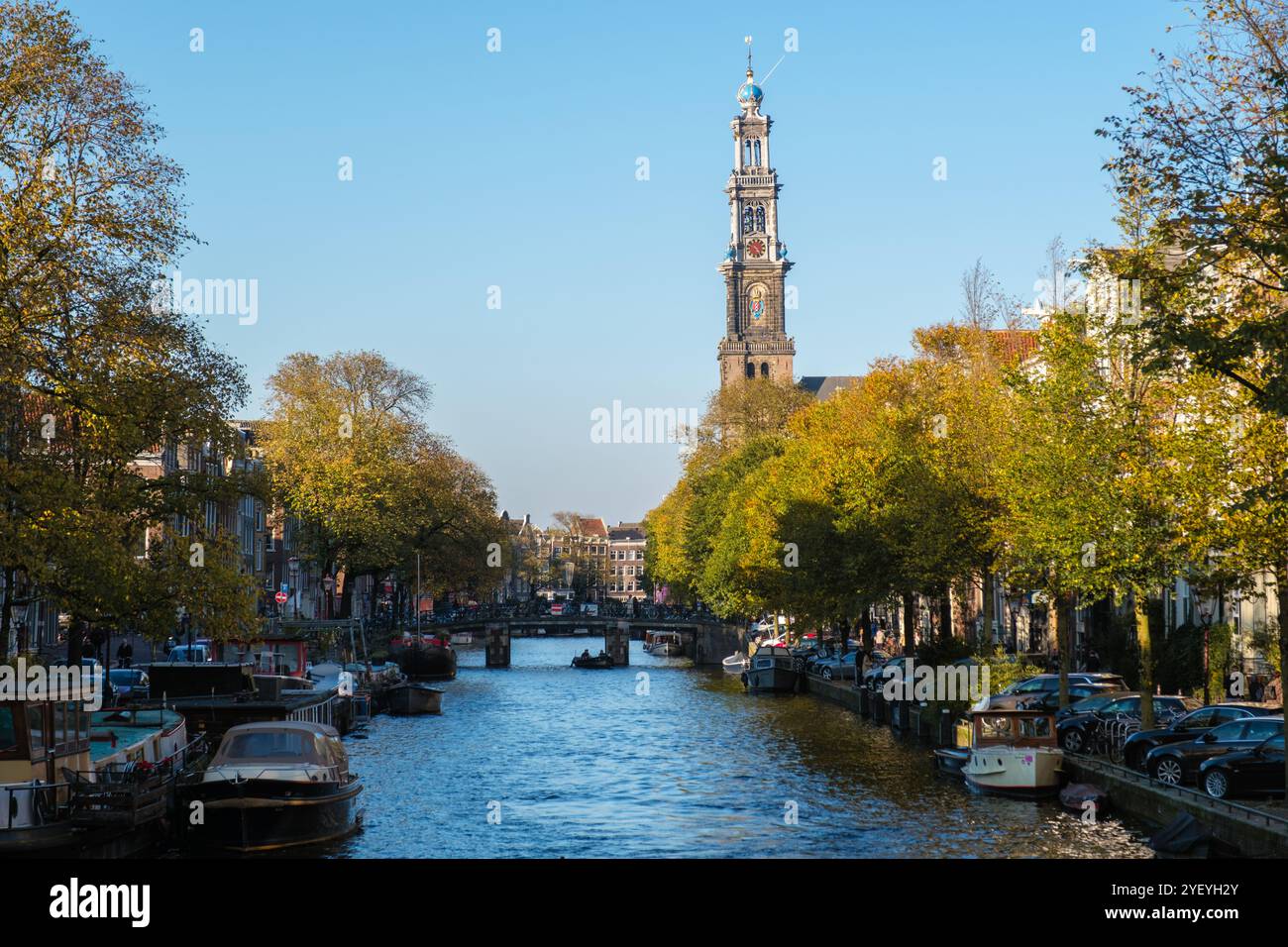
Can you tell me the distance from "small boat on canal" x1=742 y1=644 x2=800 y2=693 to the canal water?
642 centimetres

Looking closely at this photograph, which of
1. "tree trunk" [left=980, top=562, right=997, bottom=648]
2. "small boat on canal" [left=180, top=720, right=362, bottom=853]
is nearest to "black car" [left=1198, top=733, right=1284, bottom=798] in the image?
"small boat on canal" [left=180, top=720, right=362, bottom=853]

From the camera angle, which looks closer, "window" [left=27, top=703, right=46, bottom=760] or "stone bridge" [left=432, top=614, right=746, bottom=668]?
"window" [left=27, top=703, right=46, bottom=760]

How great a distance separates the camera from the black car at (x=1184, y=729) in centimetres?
3684

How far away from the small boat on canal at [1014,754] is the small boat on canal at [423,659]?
209ft

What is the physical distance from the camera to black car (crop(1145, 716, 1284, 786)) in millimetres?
34000

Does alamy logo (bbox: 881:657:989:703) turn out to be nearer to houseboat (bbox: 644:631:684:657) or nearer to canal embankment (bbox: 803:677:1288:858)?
canal embankment (bbox: 803:677:1288:858)

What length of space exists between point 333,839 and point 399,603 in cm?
10019

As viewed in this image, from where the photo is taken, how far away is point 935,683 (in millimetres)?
60156

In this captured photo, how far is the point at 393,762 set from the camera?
52.9m

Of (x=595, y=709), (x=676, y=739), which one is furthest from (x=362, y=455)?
(x=676, y=739)
